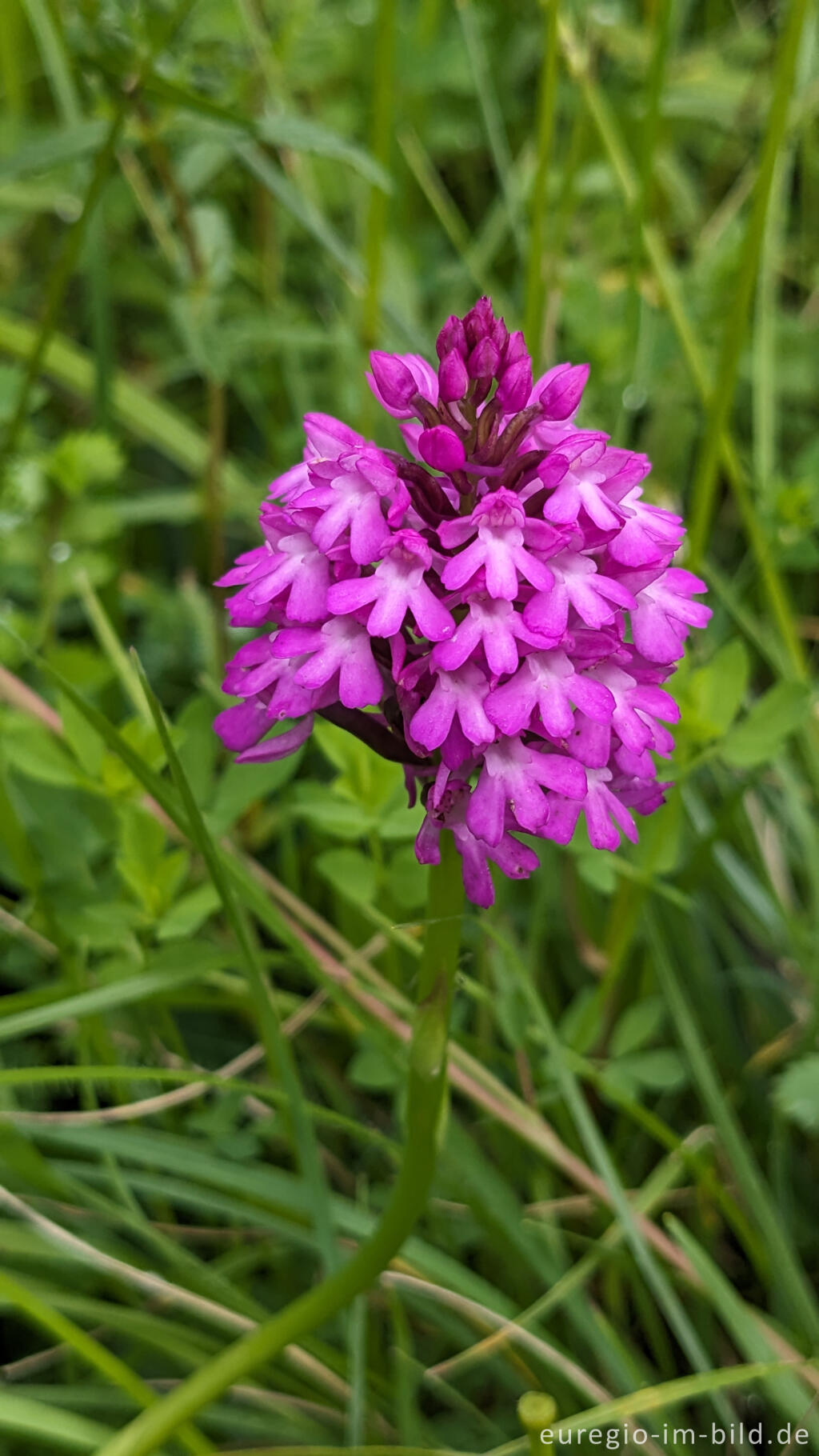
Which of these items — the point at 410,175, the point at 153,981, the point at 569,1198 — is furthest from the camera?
the point at 410,175

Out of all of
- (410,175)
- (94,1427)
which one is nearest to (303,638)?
(94,1427)

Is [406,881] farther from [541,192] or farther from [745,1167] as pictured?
[541,192]

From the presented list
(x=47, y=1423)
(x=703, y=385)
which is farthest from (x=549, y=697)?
(x=703, y=385)

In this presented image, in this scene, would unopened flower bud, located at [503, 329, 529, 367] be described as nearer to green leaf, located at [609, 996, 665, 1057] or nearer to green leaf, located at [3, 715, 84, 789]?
green leaf, located at [3, 715, 84, 789]

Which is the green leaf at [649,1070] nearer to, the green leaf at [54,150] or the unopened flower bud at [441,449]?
the unopened flower bud at [441,449]

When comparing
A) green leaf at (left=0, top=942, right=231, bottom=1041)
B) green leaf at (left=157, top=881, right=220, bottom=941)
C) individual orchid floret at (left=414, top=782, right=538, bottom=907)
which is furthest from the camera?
green leaf at (left=157, top=881, right=220, bottom=941)

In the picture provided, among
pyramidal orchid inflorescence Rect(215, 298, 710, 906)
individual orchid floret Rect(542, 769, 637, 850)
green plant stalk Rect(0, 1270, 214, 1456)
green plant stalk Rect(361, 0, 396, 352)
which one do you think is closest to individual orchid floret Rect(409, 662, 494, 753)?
pyramidal orchid inflorescence Rect(215, 298, 710, 906)

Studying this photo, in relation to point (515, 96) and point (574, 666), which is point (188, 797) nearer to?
point (574, 666)

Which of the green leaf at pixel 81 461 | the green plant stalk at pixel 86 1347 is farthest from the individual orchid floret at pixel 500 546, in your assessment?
the green leaf at pixel 81 461
